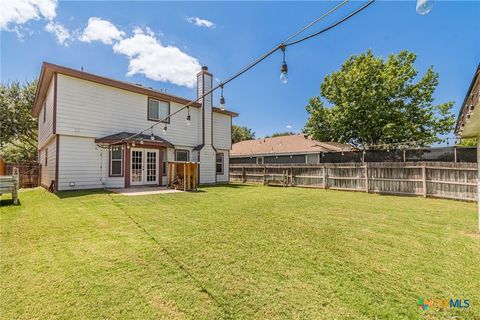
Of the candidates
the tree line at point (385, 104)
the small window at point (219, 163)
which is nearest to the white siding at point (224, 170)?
the small window at point (219, 163)

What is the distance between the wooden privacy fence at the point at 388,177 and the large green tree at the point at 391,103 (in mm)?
7565

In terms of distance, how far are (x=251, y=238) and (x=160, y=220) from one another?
2344mm

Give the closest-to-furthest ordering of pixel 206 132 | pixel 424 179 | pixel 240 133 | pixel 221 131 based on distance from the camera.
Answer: pixel 424 179
pixel 206 132
pixel 221 131
pixel 240 133

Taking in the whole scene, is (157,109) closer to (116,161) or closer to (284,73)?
(116,161)

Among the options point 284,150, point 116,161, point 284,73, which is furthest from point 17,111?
point 284,73

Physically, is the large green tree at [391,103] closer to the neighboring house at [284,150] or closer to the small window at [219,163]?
the neighboring house at [284,150]

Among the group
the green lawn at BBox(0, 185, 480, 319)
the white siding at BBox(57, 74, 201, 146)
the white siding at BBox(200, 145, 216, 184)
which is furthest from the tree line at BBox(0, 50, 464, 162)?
the green lawn at BBox(0, 185, 480, 319)

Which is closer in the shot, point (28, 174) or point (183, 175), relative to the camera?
point (183, 175)

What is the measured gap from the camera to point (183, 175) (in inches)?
432

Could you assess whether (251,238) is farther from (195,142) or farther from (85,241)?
(195,142)

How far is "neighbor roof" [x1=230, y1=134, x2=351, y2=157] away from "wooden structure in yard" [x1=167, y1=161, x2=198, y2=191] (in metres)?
12.6

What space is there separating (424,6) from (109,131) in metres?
11.9

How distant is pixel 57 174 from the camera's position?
9.33 meters

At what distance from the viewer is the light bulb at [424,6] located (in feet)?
6.49
